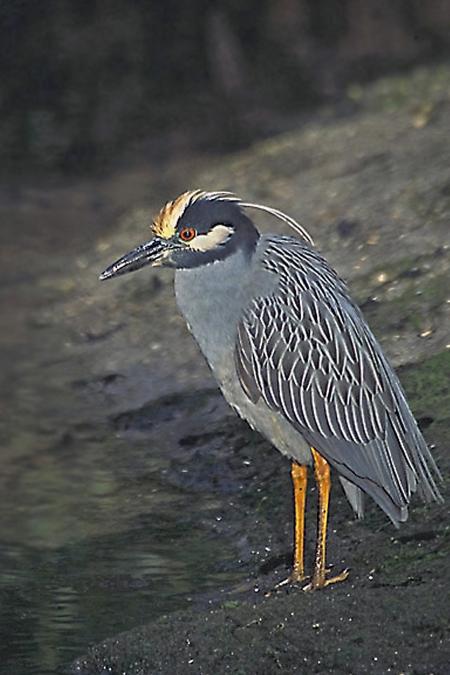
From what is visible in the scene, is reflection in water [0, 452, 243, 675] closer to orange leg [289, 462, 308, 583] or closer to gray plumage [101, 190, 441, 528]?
orange leg [289, 462, 308, 583]

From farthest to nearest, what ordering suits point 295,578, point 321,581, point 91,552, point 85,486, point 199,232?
point 85,486 → point 91,552 → point 199,232 → point 295,578 → point 321,581

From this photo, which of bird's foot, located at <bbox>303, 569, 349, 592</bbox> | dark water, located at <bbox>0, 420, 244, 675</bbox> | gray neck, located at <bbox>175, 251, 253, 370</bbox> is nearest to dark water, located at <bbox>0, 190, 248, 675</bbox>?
dark water, located at <bbox>0, 420, 244, 675</bbox>

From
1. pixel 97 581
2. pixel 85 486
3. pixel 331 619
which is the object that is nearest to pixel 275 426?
pixel 331 619

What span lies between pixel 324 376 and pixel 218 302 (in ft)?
1.64

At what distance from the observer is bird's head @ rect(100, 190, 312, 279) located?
18.0ft

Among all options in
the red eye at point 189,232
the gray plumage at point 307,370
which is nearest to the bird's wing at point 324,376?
the gray plumage at point 307,370

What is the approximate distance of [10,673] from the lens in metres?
5.02

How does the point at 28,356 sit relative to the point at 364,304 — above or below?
above

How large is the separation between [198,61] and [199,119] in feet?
3.05

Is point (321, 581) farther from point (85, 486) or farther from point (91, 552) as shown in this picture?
point (85, 486)

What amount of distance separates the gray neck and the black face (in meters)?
0.04

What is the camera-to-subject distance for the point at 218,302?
5.48 m

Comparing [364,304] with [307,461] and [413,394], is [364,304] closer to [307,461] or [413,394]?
[413,394]

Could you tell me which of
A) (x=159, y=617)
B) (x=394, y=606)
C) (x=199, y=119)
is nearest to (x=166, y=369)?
(x=159, y=617)
